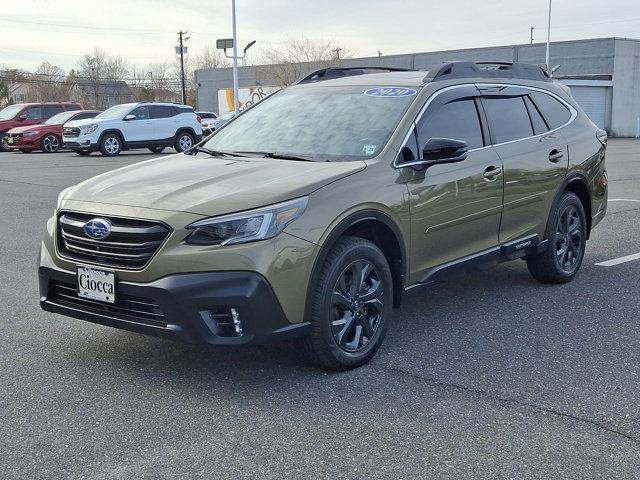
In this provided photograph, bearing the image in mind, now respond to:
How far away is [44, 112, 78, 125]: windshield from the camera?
2722cm

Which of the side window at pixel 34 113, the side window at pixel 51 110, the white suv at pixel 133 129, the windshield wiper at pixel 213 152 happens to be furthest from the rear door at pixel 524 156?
the side window at pixel 34 113

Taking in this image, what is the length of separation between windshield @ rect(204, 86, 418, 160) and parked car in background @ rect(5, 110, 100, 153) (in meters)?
22.9

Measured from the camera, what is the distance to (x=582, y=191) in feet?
21.7

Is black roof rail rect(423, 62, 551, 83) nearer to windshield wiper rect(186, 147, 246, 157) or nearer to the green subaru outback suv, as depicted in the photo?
the green subaru outback suv

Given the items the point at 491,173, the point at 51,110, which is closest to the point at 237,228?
the point at 491,173

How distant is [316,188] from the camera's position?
4109mm

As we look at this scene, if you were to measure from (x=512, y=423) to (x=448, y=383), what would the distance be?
57cm

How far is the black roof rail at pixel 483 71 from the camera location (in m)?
5.34

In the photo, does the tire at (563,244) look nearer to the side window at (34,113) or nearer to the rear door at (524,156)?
the rear door at (524,156)

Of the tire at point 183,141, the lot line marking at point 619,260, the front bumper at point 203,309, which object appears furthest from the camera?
the tire at point 183,141

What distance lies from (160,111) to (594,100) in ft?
95.5

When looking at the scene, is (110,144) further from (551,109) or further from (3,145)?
(551,109)

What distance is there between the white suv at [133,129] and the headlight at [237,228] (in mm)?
21273

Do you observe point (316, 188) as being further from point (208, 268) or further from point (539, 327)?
point (539, 327)
